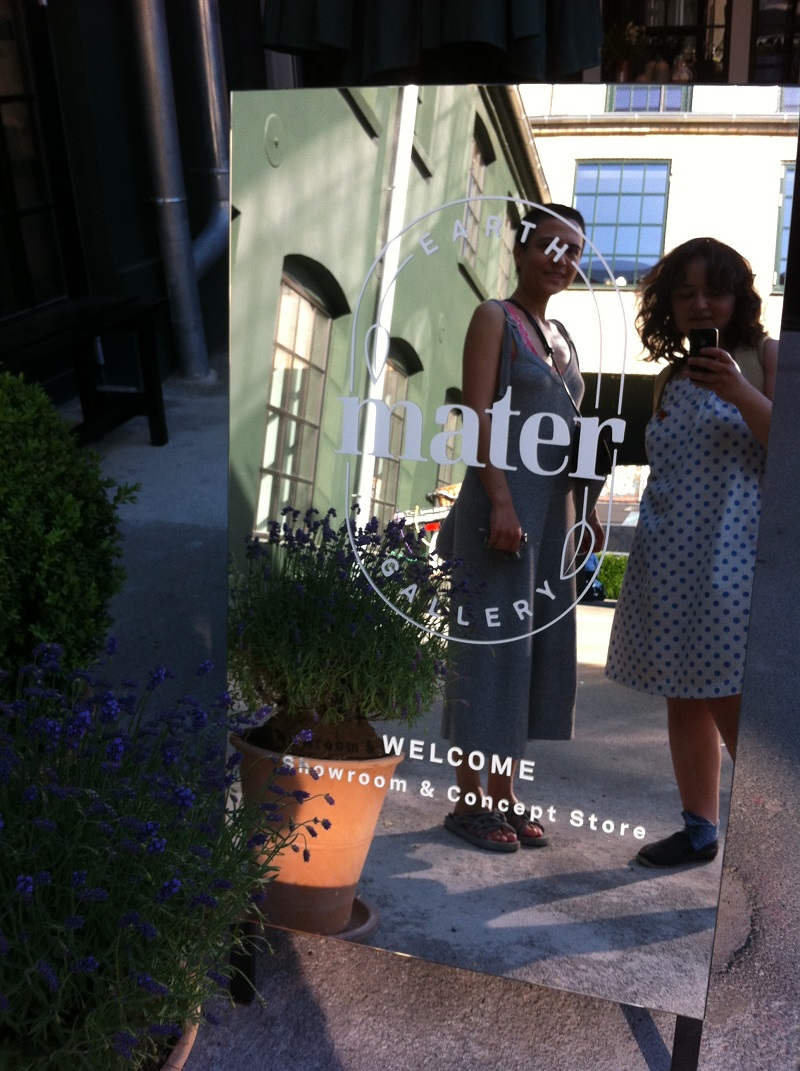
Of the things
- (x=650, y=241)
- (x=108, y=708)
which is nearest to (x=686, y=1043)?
(x=108, y=708)

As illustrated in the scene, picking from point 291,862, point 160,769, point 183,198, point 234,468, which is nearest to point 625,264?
point 234,468

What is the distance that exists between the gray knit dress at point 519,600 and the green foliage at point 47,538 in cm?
99

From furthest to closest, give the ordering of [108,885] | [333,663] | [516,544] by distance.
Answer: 1. [333,663]
2. [516,544]
3. [108,885]

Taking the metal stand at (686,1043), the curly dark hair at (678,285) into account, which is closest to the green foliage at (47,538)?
the curly dark hair at (678,285)

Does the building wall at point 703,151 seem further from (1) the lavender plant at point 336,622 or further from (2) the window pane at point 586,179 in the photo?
(1) the lavender plant at point 336,622

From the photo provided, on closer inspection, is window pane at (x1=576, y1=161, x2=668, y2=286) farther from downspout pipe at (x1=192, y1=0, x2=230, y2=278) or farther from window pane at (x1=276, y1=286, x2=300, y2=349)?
downspout pipe at (x1=192, y1=0, x2=230, y2=278)

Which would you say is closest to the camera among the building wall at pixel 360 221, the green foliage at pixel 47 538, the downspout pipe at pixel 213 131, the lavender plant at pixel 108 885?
the lavender plant at pixel 108 885

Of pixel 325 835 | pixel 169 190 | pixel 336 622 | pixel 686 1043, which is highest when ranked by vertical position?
pixel 169 190

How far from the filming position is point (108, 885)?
1.77 m

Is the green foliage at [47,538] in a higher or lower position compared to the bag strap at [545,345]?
lower

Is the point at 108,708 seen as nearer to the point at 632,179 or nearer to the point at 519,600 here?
the point at 519,600

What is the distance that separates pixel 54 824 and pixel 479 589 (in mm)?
908

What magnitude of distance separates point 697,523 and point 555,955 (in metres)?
0.93

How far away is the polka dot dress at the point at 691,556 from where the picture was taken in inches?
75.8
